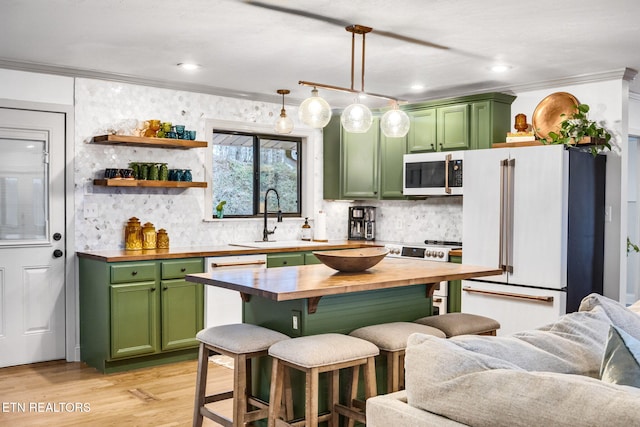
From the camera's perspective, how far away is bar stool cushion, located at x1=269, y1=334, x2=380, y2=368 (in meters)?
2.83

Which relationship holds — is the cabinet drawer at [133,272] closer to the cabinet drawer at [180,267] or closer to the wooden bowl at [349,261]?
the cabinet drawer at [180,267]

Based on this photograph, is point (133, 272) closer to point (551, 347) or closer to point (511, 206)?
point (511, 206)

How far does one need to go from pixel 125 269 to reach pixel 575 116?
11.9 ft

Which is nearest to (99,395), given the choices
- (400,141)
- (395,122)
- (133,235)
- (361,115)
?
(133,235)

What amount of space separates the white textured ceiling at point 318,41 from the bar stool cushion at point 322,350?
173 cm

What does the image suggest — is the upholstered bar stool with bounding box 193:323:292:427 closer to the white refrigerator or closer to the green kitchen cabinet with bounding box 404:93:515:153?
the white refrigerator

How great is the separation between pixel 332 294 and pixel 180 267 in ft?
7.18

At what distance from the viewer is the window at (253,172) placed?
6164 mm

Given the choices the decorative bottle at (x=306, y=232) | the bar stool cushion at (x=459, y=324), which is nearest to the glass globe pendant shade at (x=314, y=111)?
the bar stool cushion at (x=459, y=324)

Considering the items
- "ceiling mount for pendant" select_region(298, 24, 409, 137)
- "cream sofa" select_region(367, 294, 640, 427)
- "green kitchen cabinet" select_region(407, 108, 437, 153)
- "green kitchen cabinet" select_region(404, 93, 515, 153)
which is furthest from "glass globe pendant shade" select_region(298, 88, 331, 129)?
"green kitchen cabinet" select_region(407, 108, 437, 153)

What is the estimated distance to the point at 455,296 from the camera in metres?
5.38

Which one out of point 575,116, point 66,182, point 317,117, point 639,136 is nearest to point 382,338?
point 317,117

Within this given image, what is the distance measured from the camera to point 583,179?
479 centimetres

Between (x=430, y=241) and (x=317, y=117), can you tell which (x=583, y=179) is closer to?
(x=430, y=241)
